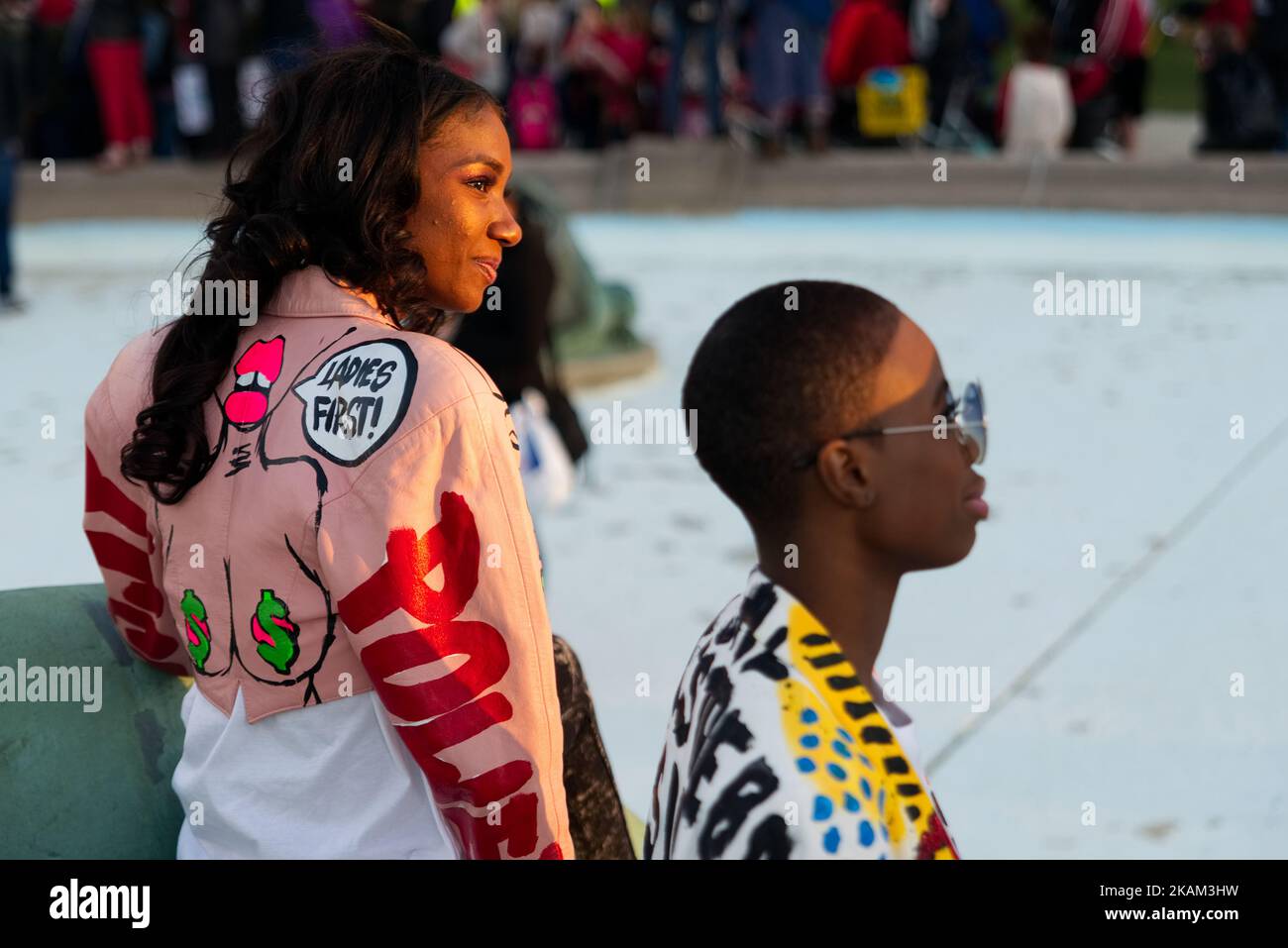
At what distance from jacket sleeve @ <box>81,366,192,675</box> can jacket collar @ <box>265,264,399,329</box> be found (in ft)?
0.91

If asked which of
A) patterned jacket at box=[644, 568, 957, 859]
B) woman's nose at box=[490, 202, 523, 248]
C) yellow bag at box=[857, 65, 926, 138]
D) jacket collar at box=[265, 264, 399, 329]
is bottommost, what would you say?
yellow bag at box=[857, 65, 926, 138]

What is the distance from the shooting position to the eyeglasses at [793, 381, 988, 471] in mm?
1696

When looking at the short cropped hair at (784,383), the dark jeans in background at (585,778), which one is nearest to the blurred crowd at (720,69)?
the dark jeans in background at (585,778)

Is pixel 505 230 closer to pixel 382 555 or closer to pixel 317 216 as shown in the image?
pixel 317 216

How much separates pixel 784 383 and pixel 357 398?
432 mm

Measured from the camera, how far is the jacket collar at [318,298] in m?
1.85

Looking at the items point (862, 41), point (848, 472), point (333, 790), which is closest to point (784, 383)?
point (848, 472)

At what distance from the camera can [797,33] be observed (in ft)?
39.9

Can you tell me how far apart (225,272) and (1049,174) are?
36.0 feet

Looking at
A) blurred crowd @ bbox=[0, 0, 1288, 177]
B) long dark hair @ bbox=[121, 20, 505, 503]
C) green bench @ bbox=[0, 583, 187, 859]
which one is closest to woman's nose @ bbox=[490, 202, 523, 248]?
long dark hair @ bbox=[121, 20, 505, 503]

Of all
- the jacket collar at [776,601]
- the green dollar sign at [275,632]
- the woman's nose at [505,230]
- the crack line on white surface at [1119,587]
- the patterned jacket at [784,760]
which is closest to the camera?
the patterned jacket at [784,760]

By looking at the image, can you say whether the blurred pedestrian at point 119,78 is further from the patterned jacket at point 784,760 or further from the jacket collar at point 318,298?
the patterned jacket at point 784,760

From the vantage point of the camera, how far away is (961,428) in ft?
5.78

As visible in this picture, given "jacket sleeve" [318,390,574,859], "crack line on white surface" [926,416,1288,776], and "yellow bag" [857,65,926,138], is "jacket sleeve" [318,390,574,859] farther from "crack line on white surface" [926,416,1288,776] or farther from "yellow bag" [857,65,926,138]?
"yellow bag" [857,65,926,138]
